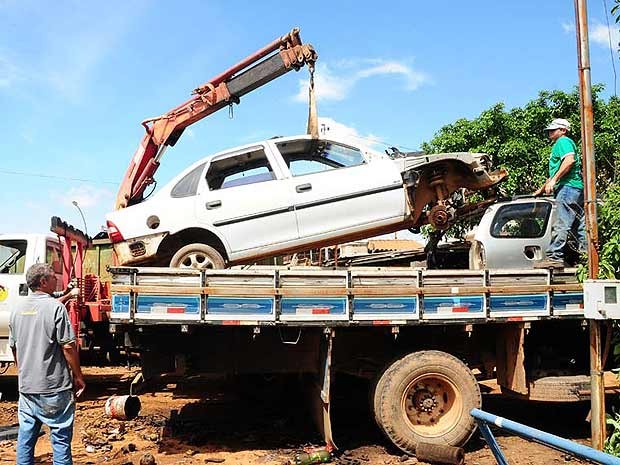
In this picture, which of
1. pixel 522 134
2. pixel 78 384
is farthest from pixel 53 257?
pixel 522 134

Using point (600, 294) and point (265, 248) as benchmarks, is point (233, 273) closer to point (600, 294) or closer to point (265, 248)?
point (265, 248)

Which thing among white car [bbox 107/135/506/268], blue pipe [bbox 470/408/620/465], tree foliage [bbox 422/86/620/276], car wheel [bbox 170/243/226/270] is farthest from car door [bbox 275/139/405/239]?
tree foliage [bbox 422/86/620/276]

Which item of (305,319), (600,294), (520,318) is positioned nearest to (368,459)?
(305,319)

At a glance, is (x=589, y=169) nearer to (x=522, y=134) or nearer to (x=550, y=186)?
→ (x=550, y=186)

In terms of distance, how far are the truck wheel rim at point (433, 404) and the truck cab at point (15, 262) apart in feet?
17.5

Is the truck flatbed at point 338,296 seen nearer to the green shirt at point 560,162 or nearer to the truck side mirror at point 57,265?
the green shirt at point 560,162

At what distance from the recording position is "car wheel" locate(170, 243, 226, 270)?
22.4 feet

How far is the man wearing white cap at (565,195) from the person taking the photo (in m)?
6.80

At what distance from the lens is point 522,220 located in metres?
7.42

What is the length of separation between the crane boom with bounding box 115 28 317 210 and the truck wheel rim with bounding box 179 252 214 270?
1.60m

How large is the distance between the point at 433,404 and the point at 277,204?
8.74ft

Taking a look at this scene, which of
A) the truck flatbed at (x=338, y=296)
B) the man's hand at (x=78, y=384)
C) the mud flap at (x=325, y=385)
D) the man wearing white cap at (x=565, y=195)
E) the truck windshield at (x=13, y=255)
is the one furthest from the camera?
the truck windshield at (x=13, y=255)

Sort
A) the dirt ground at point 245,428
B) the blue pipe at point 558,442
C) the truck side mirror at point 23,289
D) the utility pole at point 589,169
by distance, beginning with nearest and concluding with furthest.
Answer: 1. the blue pipe at point 558,442
2. the utility pole at point 589,169
3. the dirt ground at point 245,428
4. the truck side mirror at point 23,289

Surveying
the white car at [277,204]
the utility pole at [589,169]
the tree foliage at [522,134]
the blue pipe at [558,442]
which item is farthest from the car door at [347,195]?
the tree foliage at [522,134]
